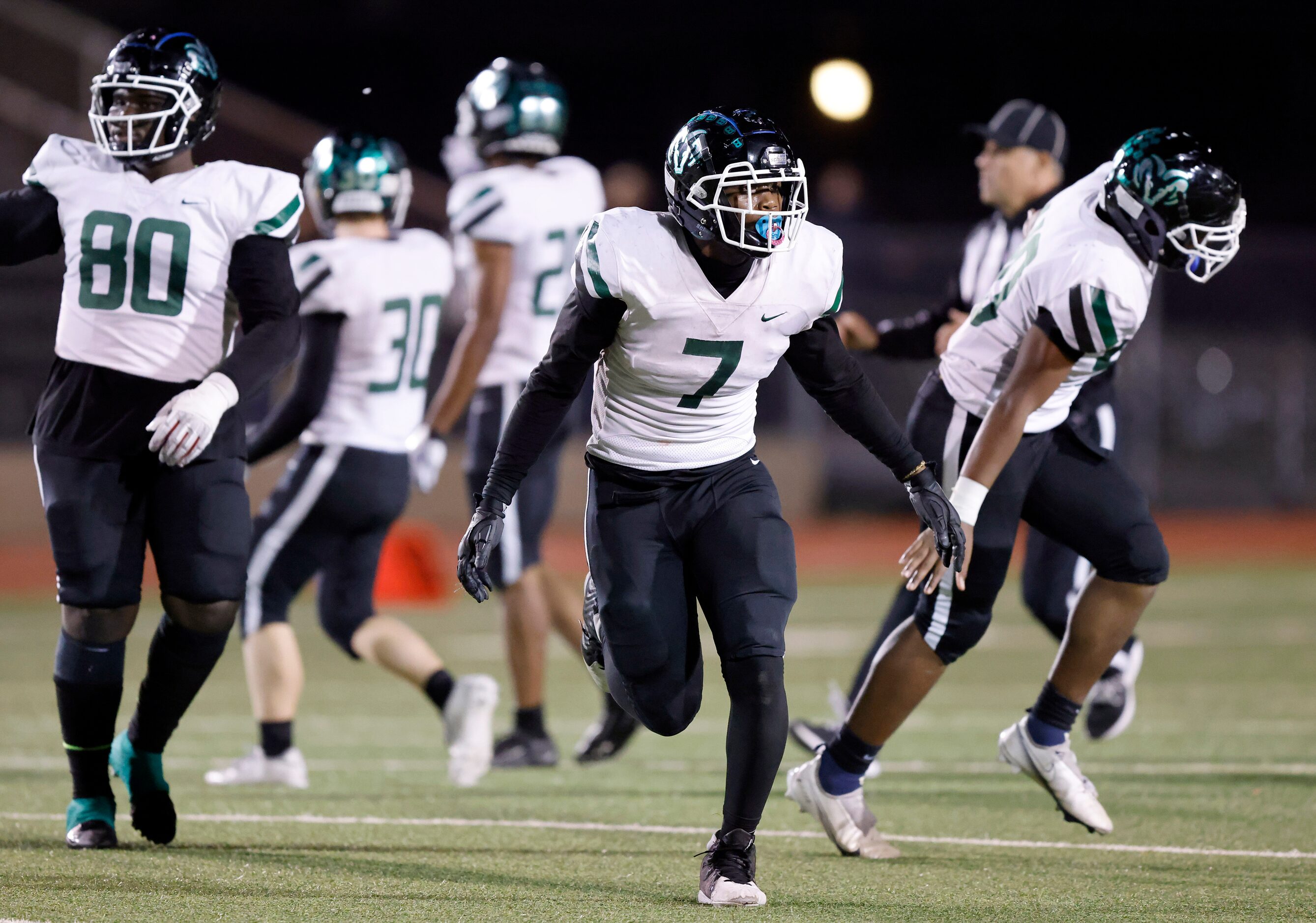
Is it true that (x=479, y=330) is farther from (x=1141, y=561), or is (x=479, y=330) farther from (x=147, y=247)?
(x=1141, y=561)

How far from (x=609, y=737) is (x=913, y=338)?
165 cm

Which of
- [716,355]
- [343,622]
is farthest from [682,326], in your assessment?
[343,622]

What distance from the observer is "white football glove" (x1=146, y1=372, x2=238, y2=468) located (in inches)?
148

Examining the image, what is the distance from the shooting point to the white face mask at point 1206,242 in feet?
13.4

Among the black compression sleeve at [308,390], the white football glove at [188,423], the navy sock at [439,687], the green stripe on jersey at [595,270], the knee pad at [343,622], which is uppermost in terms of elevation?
the green stripe on jersey at [595,270]

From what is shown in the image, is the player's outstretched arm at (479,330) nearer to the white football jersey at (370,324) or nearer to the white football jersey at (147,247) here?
the white football jersey at (370,324)

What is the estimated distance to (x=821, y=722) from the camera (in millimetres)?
5969

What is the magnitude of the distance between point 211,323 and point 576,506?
1098cm

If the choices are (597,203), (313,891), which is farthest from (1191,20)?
(313,891)

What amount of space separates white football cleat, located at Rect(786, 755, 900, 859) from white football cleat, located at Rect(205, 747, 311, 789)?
1.71 metres

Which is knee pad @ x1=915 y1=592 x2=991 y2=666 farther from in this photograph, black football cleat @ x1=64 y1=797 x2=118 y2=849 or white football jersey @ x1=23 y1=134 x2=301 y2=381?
black football cleat @ x1=64 y1=797 x2=118 y2=849

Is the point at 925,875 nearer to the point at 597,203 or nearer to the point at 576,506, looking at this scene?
the point at 597,203

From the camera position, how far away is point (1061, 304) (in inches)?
158

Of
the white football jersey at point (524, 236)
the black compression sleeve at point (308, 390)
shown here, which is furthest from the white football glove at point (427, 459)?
the black compression sleeve at point (308, 390)
